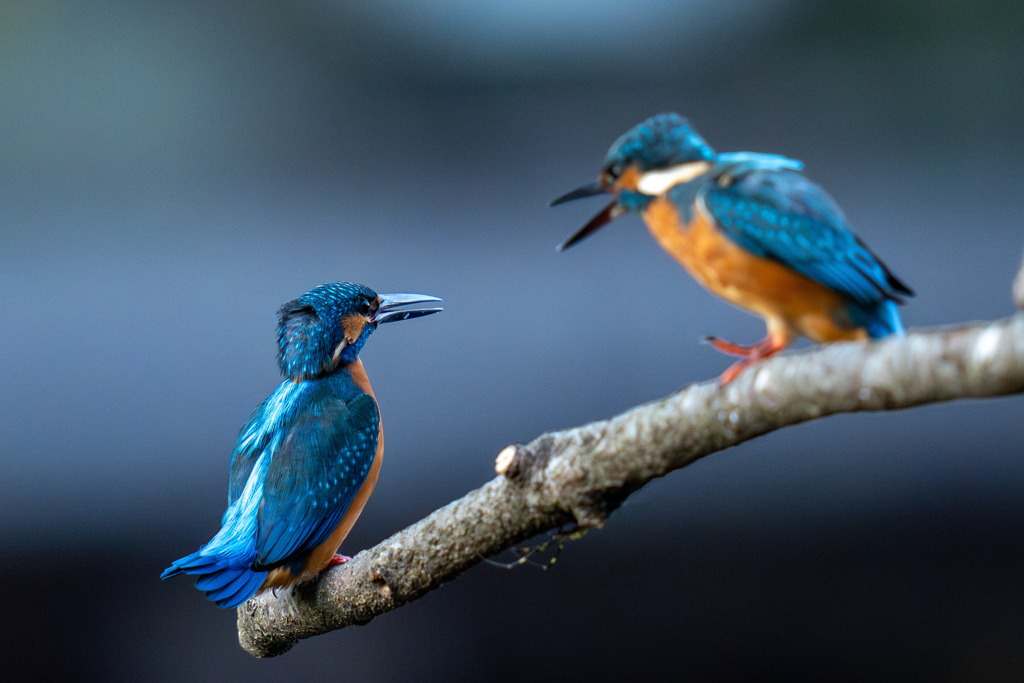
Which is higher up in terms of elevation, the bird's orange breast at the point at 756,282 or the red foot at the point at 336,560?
the bird's orange breast at the point at 756,282

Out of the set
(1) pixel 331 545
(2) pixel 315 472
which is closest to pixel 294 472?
(2) pixel 315 472

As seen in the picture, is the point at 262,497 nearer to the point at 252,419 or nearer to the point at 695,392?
the point at 252,419

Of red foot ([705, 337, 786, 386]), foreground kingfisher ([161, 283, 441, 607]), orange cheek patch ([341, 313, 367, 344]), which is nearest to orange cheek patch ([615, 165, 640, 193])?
red foot ([705, 337, 786, 386])

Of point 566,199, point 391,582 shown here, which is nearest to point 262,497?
point 391,582

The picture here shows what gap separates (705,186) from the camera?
2.64ft

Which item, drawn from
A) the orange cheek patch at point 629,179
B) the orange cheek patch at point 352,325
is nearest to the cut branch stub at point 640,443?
the orange cheek patch at point 629,179

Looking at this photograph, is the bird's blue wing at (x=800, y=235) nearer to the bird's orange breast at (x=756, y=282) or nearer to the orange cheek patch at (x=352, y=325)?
the bird's orange breast at (x=756, y=282)

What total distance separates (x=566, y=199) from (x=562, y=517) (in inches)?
14.1

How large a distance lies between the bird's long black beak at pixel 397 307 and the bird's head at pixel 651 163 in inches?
18.7

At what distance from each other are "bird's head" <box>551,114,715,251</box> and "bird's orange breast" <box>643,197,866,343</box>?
0.02 m

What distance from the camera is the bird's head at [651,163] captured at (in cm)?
84

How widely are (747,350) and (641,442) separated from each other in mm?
143

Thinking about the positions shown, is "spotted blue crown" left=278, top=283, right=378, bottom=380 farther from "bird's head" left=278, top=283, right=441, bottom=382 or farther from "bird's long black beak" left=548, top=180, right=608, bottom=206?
"bird's long black beak" left=548, top=180, right=608, bottom=206

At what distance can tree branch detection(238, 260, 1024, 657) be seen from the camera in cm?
66
